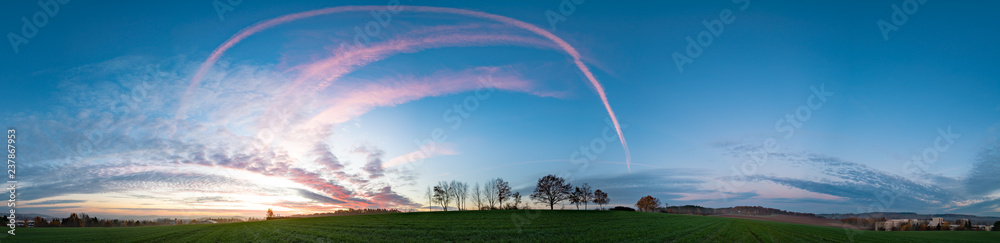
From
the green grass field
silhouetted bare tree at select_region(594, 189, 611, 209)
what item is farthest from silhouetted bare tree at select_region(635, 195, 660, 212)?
the green grass field

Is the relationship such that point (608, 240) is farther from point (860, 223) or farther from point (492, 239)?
point (860, 223)

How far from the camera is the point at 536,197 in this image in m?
112

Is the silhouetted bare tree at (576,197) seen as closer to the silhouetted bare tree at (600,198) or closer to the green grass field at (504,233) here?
the silhouetted bare tree at (600,198)

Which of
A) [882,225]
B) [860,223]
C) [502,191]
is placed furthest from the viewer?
[502,191]

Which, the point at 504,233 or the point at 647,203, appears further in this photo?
the point at 647,203

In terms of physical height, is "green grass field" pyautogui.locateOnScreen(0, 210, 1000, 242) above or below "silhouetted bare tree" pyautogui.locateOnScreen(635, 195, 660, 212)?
above

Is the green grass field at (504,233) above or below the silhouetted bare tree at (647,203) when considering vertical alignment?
above

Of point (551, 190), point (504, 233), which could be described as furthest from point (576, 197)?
point (504, 233)

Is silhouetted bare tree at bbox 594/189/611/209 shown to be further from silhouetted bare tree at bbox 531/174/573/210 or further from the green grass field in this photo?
the green grass field

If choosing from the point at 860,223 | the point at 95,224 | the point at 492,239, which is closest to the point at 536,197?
the point at 860,223

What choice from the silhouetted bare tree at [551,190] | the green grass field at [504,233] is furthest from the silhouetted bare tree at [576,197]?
the green grass field at [504,233]

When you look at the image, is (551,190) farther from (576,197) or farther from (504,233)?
(504,233)

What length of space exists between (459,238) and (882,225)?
99.5m

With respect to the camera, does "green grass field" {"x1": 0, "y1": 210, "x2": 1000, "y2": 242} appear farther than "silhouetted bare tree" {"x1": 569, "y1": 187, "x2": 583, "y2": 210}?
No
